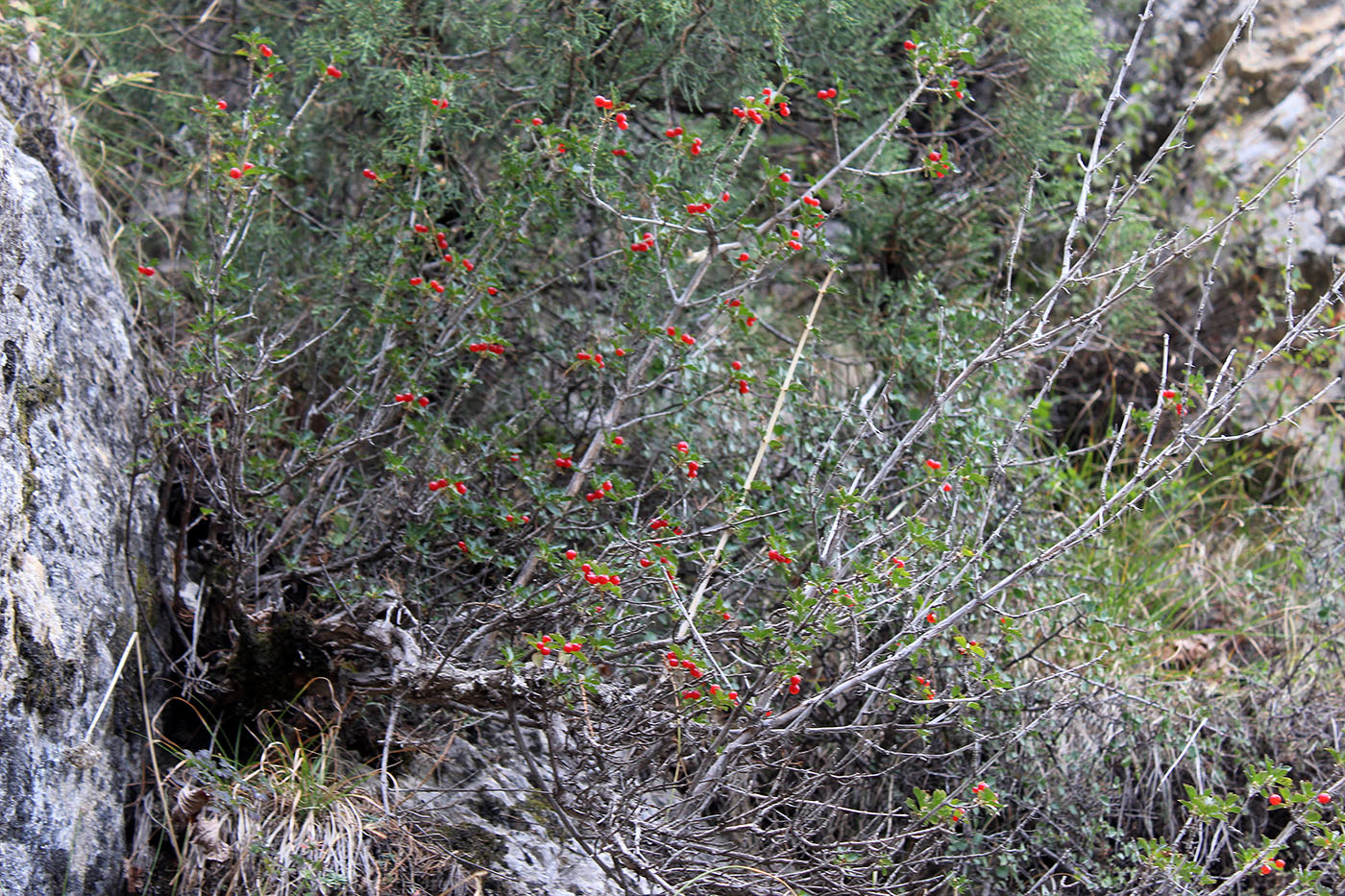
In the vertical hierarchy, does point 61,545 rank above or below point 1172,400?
below

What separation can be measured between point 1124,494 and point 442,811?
168cm

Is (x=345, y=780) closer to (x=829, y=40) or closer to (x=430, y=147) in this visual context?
(x=430, y=147)

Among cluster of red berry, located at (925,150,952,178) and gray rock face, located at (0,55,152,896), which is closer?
gray rock face, located at (0,55,152,896)

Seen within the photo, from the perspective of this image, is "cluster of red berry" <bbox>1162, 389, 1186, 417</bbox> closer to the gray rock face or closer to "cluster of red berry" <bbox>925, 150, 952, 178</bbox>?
"cluster of red berry" <bbox>925, 150, 952, 178</bbox>

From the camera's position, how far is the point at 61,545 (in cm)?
203

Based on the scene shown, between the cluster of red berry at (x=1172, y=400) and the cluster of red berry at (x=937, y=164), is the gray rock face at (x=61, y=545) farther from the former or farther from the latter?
the cluster of red berry at (x=1172, y=400)

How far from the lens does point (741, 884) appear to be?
204 centimetres

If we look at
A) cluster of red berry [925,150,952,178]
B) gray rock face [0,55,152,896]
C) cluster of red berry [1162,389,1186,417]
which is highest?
cluster of red berry [925,150,952,178]

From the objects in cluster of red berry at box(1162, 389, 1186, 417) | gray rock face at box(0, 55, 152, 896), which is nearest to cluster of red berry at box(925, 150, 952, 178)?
cluster of red berry at box(1162, 389, 1186, 417)

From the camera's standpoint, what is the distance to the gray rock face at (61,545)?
6.09 ft

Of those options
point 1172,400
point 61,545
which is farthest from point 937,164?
point 61,545

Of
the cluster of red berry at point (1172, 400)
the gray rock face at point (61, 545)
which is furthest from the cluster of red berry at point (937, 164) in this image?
the gray rock face at point (61, 545)

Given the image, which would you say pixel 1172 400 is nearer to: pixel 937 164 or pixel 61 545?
pixel 937 164

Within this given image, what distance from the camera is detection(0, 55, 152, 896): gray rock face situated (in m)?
1.86
